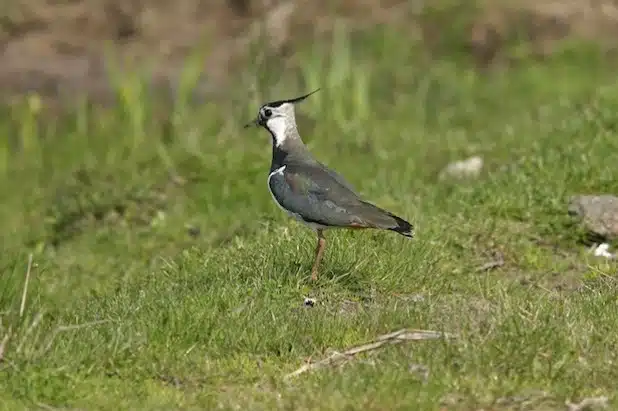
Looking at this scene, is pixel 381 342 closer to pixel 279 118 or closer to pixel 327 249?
pixel 327 249

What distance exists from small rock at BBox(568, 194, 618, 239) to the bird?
2013mm

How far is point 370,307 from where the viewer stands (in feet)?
21.6

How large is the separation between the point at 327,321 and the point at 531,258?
2.21 meters

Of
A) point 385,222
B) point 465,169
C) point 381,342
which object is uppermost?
point 385,222

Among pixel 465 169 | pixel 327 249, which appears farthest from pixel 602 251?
pixel 465 169

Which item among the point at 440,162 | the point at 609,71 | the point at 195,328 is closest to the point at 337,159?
the point at 440,162

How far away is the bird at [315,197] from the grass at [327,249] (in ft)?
1.21

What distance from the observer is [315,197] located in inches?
261

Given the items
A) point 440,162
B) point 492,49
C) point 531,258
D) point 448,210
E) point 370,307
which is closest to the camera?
point 370,307

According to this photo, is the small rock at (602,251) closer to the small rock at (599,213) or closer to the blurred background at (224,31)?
the small rock at (599,213)

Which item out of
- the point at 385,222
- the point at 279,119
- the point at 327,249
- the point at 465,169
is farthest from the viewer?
the point at 465,169

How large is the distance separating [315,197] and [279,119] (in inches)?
27.6

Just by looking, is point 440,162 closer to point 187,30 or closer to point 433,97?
point 433,97

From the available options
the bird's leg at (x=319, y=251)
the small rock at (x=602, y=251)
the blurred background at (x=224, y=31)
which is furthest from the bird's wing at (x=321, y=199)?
the blurred background at (x=224, y=31)
